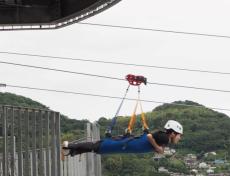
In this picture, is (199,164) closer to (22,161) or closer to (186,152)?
(186,152)

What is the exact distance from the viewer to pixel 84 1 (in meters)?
25.4

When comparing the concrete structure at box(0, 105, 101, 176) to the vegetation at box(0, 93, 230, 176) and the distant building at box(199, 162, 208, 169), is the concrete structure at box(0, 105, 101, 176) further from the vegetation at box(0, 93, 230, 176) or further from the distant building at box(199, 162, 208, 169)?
the distant building at box(199, 162, 208, 169)

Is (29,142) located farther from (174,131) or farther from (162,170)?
(162,170)

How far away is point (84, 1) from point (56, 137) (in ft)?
15.1

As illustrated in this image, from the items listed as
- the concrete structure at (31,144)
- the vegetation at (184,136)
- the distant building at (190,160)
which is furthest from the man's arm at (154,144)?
the distant building at (190,160)

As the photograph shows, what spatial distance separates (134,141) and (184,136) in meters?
39.4

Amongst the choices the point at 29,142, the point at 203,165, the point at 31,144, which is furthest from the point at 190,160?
the point at 29,142

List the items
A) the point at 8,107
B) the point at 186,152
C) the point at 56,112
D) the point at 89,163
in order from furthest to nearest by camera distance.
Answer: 1. the point at 186,152
2. the point at 89,163
3. the point at 56,112
4. the point at 8,107

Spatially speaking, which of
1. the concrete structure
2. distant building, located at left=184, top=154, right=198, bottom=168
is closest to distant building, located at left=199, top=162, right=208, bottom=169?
distant building, located at left=184, top=154, right=198, bottom=168

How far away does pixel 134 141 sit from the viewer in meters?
14.1

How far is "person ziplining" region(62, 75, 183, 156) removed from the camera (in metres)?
13.9

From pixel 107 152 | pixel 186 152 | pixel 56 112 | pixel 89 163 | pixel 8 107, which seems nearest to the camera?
pixel 107 152

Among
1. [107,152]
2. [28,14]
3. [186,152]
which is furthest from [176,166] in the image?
[107,152]

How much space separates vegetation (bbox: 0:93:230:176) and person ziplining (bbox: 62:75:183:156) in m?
27.1
